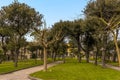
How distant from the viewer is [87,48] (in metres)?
67.8

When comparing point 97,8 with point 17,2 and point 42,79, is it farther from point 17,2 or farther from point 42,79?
point 17,2

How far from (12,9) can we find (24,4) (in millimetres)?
2629

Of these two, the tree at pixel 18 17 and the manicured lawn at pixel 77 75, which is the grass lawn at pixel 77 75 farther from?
the tree at pixel 18 17

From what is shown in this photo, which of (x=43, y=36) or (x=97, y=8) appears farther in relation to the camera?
(x=43, y=36)

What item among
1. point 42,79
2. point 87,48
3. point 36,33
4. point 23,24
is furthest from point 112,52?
point 42,79

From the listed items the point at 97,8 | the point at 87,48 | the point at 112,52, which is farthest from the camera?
the point at 112,52

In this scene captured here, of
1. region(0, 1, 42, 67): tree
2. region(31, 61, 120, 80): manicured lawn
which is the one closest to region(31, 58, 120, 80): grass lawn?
region(31, 61, 120, 80): manicured lawn

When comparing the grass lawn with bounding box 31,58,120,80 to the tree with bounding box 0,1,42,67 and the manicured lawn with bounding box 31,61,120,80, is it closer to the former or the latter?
the manicured lawn with bounding box 31,61,120,80

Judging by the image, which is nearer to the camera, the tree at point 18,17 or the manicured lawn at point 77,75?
the manicured lawn at point 77,75

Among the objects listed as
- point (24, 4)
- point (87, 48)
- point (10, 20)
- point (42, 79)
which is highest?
point (24, 4)

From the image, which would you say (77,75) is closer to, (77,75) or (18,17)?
(77,75)

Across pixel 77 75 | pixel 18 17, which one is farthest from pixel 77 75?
pixel 18 17

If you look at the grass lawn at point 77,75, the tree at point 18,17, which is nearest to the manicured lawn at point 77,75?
the grass lawn at point 77,75

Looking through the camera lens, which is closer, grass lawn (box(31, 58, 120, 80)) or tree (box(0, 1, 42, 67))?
grass lawn (box(31, 58, 120, 80))
